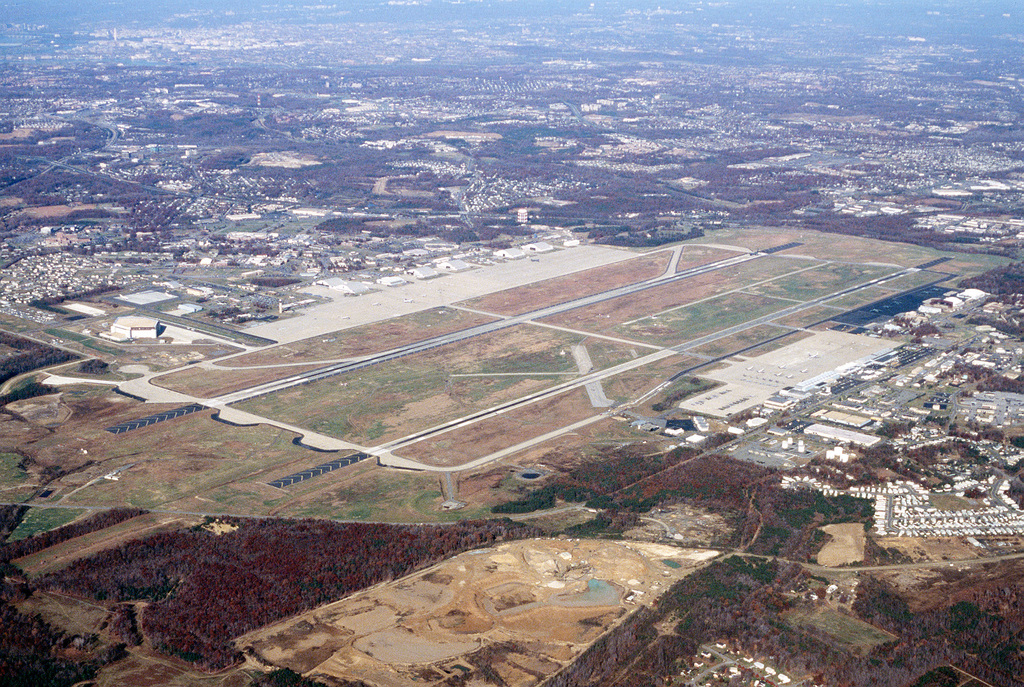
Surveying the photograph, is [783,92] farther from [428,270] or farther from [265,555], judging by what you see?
[265,555]

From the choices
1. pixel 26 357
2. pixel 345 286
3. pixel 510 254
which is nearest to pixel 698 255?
pixel 510 254

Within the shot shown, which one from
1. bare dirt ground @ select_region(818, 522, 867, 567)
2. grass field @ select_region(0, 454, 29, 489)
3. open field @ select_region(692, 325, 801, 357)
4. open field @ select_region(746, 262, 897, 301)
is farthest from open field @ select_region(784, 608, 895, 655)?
open field @ select_region(746, 262, 897, 301)

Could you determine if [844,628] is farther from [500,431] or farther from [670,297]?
[670,297]

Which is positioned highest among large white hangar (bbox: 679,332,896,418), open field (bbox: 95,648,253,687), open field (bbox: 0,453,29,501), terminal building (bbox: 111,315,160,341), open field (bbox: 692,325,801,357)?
terminal building (bbox: 111,315,160,341)

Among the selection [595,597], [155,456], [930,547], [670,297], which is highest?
[155,456]

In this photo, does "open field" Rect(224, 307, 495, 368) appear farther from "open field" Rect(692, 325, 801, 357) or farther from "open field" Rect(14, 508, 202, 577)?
"open field" Rect(14, 508, 202, 577)

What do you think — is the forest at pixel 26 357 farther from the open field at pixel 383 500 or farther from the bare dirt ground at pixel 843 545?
the bare dirt ground at pixel 843 545
